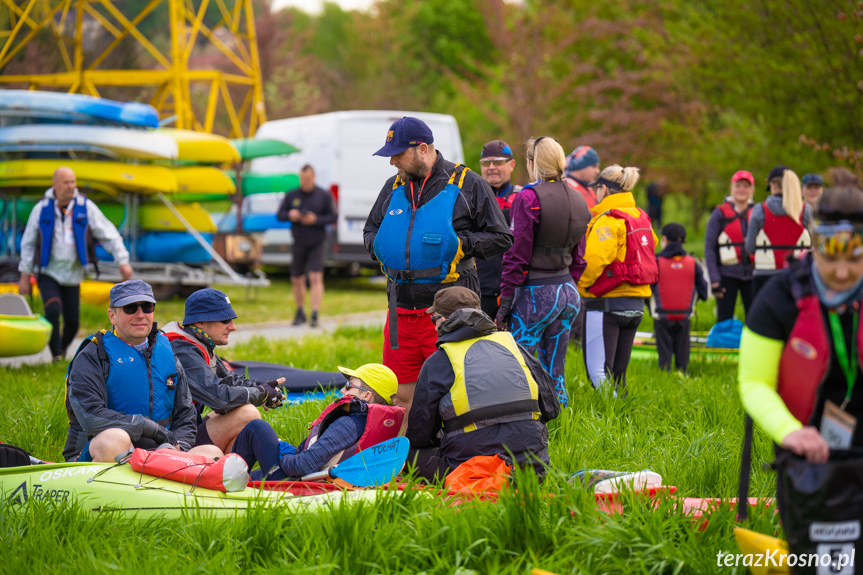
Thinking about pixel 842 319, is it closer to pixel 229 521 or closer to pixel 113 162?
pixel 229 521

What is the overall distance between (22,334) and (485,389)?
17.1 ft

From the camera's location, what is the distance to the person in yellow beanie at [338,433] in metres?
4.62

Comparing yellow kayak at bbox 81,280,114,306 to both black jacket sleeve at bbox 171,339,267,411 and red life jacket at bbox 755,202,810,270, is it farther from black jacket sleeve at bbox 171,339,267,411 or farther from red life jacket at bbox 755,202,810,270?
red life jacket at bbox 755,202,810,270

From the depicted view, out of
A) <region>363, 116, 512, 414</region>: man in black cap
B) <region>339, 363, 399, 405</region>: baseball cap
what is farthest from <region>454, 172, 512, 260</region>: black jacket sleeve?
<region>339, 363, 399, 405</region>: baseball cap

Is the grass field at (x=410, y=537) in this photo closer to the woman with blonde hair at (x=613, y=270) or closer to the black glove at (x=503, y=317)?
the black glove at (x=503, y=317)

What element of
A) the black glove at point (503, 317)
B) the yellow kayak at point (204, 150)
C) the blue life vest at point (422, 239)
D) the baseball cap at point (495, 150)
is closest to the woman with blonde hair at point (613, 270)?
the baseball cap at point (495, 150)

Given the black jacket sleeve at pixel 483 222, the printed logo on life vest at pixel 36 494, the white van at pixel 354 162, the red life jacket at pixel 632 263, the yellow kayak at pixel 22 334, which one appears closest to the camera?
the printed logo on life vest at pixel 36 494

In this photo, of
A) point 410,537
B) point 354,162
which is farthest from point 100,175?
point 410,537

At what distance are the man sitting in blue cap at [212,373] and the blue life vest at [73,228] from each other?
3917mm

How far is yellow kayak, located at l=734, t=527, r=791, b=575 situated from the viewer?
332 cm

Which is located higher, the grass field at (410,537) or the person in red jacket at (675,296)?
the person in red jacket at (675,296)

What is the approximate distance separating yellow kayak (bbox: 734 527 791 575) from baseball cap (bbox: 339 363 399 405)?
2.03m

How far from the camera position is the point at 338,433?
→ 467cm

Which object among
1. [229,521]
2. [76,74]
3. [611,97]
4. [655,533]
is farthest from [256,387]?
[611,97]
